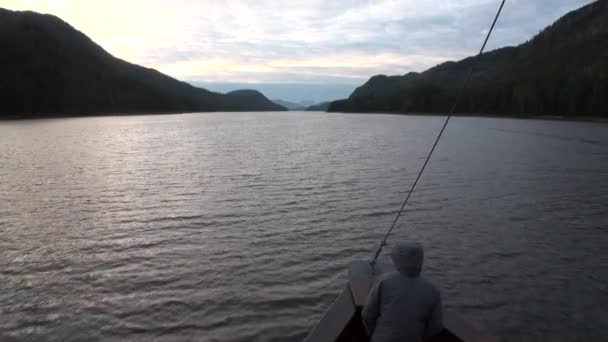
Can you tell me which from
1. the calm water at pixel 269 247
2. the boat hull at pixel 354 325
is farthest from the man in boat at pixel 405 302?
the calm water at pixel 269 247

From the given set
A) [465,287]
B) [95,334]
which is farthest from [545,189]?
[95,334]

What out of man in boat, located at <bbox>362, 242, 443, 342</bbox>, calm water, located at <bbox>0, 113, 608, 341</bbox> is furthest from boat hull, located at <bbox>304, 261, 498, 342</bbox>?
calm water, located at <bbox>0, 113, 608, 341</bbox>

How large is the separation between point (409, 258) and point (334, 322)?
7.95 feet

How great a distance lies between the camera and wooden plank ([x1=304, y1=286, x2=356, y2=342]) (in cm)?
646

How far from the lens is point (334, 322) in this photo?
6.77 m

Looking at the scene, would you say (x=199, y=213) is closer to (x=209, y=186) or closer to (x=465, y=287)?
(x=209, y=186)

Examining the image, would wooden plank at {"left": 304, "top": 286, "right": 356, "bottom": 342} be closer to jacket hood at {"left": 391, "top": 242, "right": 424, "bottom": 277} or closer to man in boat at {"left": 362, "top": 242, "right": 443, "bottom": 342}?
man in boat at {"left": 362, "top": 242, "right": 443, "bottom": 342}

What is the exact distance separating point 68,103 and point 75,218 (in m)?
195

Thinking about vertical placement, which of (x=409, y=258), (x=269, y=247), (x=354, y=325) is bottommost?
(x=269, y=247)

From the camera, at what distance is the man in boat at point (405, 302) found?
5.02 meters

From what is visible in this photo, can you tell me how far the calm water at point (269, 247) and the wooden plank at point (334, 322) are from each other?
2.47 m

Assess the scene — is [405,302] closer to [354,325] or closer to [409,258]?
[409,258]

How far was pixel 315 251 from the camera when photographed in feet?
47.2

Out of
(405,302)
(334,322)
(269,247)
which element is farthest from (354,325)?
(269,247)
